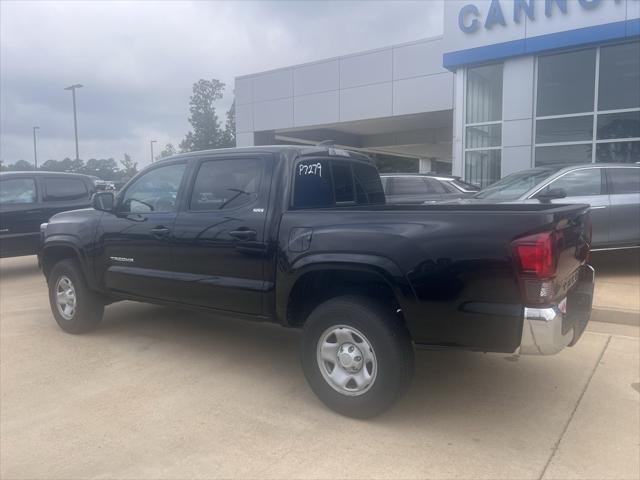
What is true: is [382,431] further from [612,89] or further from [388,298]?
[612,89]

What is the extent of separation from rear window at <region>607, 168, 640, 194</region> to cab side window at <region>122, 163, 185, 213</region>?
20.3ft

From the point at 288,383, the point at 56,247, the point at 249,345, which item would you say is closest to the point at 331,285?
the point at 288,383

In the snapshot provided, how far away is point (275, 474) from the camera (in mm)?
3090

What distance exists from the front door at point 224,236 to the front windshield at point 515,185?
4.63 m

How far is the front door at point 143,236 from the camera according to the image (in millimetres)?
4871

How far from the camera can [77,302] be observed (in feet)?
18.7

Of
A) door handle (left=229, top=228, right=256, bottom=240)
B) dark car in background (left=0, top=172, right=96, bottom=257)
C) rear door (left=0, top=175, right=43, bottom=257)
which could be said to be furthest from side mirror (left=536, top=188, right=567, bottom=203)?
rear door (left=0, top=175, right=43, bottom=257)

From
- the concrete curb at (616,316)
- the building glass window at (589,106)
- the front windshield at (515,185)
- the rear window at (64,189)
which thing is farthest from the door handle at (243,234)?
the building glass window at (589,106)

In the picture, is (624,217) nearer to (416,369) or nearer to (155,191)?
(416,369)

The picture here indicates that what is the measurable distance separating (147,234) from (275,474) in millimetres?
2693

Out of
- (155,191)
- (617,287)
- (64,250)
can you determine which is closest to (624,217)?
(617,287)

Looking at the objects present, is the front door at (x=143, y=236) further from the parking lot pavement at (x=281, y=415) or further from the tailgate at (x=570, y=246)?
the tailgate at (x=570, y=246)

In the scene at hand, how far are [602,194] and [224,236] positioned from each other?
592cm

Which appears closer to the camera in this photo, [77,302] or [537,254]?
[537,254]
